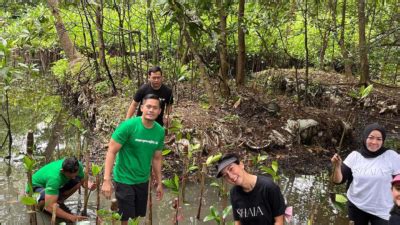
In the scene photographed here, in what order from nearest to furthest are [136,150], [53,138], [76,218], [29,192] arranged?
[29,192]
[136,150]
[76,218]
[53,138]

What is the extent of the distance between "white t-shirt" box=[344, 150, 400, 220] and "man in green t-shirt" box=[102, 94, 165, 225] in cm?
181

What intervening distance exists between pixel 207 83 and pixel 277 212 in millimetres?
5512

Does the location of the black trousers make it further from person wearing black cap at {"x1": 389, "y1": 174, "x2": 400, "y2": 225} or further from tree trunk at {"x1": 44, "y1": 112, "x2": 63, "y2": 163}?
tree trunk at {"x1": 44, "y1": 112, "x2": 63, "y2": 163}

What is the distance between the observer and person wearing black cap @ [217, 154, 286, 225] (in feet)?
8.64

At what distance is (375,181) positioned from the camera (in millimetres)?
3428

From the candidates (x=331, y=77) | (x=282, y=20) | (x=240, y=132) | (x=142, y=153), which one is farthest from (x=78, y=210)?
(x=331, y=77)

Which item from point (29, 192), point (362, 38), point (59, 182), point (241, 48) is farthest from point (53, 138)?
point (362, 38)

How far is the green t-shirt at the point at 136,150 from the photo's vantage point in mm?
3742

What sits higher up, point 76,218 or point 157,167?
point 157,167

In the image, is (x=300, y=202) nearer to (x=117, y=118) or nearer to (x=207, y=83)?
(x=207, y=83)

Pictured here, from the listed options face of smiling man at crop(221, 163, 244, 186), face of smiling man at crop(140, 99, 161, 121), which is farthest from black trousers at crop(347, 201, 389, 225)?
face of smiling man at crop(140, 99, 161, 121)

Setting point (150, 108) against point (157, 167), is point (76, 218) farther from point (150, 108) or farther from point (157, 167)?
point (150, 108)

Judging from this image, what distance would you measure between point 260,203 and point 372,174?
1261 mm

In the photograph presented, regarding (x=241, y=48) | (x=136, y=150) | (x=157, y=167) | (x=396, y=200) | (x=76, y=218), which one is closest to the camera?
(x=396, y=200)
